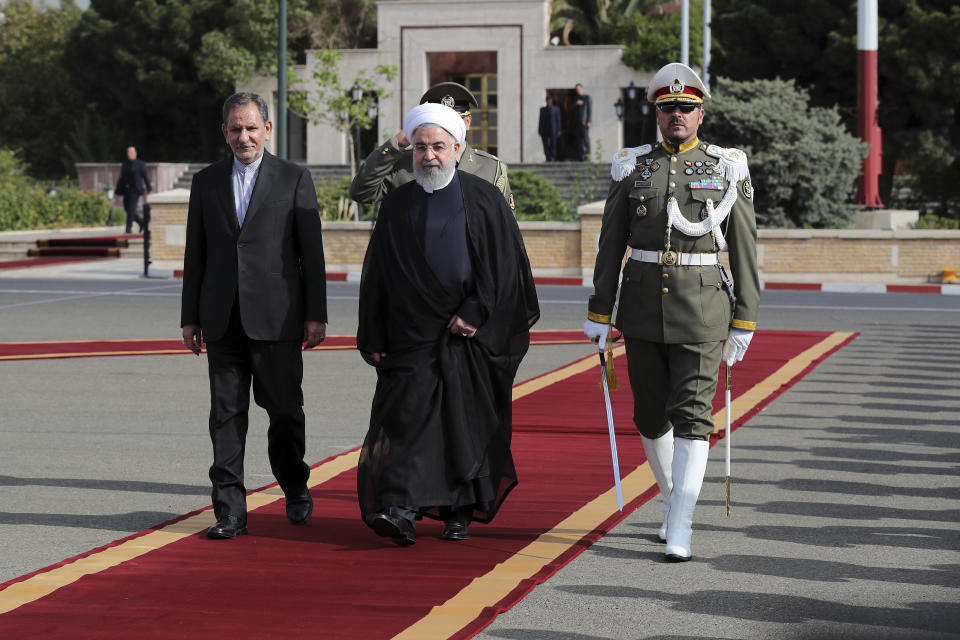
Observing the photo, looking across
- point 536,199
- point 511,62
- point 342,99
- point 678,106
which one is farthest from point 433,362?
point 511,62

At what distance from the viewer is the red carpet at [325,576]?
→ 538 centimetres

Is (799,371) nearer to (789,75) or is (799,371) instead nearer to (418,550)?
(418,550)

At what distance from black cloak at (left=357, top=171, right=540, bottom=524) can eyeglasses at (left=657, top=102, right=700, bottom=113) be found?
778 millimetres

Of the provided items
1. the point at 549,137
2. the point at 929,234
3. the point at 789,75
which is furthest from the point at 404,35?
the point at 929,234

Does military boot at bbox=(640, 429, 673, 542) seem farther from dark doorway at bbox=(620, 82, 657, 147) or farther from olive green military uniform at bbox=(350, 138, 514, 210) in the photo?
dark doorway at bbox=(620, 82, 657, 147)

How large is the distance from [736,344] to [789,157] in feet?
69.3

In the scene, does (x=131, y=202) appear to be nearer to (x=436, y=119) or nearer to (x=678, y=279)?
(x=436, y=119)

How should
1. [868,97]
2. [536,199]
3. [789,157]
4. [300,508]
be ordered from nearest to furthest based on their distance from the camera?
1. [300,508]
2. [789,157]
3. [868,97]
4. [536,199]

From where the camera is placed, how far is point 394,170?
795 cm

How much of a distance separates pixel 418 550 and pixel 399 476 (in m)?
0.32

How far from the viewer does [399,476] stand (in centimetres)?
657

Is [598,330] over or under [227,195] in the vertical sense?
under

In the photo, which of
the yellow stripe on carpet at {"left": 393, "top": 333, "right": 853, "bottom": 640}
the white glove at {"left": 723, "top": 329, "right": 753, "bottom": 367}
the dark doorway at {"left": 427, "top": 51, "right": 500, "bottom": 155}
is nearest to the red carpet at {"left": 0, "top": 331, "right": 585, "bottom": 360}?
the yellow stripe on carpet at {"left": 393, "top": 333, "right": 853, "bottom": 640}

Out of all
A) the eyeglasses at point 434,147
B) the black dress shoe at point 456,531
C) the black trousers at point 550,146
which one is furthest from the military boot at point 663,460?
the black trousers at point 550,146
